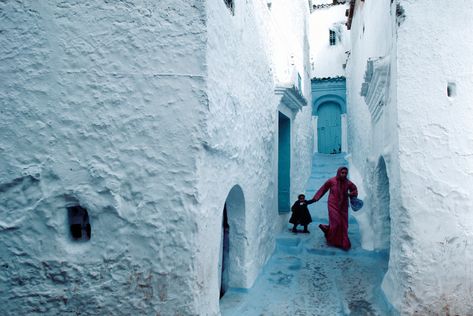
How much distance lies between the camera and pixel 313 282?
4633 millimetres

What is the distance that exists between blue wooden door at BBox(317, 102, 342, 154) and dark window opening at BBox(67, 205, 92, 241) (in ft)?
43.0

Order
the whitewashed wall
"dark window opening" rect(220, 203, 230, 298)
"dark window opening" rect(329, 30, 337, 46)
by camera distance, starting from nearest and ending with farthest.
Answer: the whitewashed wall < "dark window opening" rect(220, 203, 230, 298) < "dark window opening" rect(329, 30, 337, 46)

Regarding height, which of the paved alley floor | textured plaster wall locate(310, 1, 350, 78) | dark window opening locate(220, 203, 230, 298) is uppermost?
textured plaster wall locate(310, 1, 350, 78)

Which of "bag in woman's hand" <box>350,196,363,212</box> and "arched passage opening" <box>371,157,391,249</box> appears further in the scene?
"bag in woman's hand" <box>350,196,363,212</box>

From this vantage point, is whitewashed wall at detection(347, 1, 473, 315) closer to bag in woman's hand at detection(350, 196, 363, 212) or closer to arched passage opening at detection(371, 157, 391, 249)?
arched passage opening at detection(371, 157, 391, 249)

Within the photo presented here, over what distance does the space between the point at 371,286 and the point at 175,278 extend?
2859mm

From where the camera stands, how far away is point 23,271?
9.20 feet

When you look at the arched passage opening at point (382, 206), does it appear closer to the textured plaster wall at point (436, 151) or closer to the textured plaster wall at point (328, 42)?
the textured plaster wall at point (436, 151)

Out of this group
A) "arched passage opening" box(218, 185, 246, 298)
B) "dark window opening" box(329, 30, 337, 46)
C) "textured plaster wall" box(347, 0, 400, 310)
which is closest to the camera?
"textured plaster wall" box(347, 0, 400, 310)

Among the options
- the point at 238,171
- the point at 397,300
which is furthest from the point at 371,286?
the point at 238,171

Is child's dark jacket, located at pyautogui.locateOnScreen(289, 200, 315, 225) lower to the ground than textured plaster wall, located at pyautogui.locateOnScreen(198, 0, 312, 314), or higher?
lower

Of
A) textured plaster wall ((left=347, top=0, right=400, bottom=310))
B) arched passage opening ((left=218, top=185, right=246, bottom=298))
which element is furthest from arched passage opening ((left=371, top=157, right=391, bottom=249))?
arched passage opening ((left=218, top=185, right=246, bottom=298))

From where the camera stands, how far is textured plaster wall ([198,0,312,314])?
301 cm

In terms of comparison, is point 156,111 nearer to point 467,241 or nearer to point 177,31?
point 177,31
